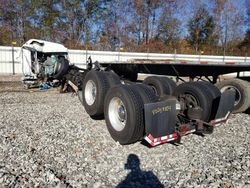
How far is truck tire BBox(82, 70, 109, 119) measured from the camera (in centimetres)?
454

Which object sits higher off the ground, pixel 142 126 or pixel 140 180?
pixel 142 126

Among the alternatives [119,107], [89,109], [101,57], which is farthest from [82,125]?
[101,57]

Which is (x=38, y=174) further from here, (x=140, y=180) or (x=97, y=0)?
(x=97, y=0)

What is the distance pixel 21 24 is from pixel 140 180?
28993mm

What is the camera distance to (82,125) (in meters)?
4.58

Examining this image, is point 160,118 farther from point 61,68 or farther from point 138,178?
point 61,68

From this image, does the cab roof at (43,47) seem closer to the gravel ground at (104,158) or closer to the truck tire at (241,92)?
the gravel ground at (104,158)

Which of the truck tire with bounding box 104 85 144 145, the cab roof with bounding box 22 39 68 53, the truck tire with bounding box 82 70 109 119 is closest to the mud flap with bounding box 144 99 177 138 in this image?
the truck tire with bounding box 104 85 144 145

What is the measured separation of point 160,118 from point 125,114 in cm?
57

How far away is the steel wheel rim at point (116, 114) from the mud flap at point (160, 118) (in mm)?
760

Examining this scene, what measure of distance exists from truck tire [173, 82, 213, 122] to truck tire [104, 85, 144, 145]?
1201mm

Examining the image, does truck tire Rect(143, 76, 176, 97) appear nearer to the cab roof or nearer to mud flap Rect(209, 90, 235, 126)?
mud flap Rect(209, 90, 235, 126)

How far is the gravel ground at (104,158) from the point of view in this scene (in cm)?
263

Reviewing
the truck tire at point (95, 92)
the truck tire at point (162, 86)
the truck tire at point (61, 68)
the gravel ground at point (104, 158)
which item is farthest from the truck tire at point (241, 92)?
the truck tire at point (61, 68)
